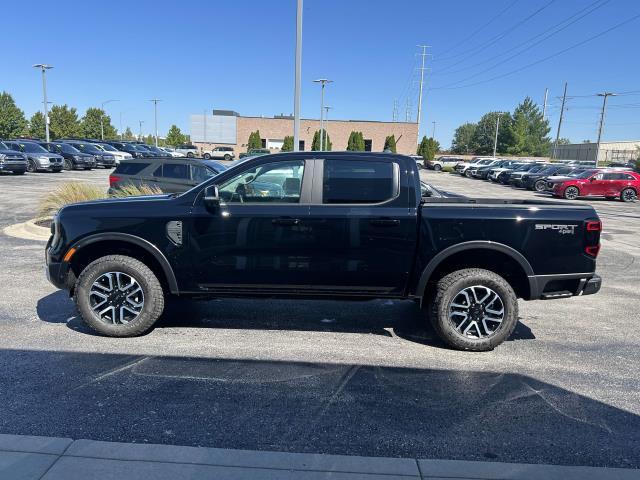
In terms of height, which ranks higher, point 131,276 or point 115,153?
point 115,153

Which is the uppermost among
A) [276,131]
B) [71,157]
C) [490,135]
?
[490,135]

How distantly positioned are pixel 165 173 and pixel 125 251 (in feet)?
24.2

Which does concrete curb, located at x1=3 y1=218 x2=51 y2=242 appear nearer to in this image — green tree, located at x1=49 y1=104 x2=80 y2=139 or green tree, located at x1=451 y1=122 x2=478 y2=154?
green tree, located at x1=49 y1=104 x2=80 y2=139

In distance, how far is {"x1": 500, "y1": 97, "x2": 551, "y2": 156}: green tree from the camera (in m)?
98.7

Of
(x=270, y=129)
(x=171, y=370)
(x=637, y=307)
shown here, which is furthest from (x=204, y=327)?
(x=270, y=129)

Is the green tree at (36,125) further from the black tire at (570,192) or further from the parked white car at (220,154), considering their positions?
the black tire at (570,192)

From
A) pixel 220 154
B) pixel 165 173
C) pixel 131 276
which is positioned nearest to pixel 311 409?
pixel 131 276

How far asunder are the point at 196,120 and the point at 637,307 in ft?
226

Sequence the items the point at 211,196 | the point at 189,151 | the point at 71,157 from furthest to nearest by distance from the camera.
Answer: the point at 189,151
the point at 71,157
the point at 211,196

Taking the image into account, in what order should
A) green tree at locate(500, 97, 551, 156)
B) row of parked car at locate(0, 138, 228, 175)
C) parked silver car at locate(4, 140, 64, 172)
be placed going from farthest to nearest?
1. green tree at locate(500, 97, 551, 156)
2. parked silver car at locate(4, 140, 64, 172)
3. row of parked car at locate(0, 138, 228, 175)

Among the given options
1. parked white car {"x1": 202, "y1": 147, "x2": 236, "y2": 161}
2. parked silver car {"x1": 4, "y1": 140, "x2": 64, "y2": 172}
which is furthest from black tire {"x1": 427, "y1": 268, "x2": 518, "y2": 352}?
parked white car {"x1": 202, "y1": 147, "x2": 236, "y2": 161}

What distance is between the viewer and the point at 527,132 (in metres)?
107

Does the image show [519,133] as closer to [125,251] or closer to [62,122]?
[62,122]

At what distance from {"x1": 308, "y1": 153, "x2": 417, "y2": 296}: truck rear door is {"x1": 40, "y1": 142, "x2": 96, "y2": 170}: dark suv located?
3152cm
